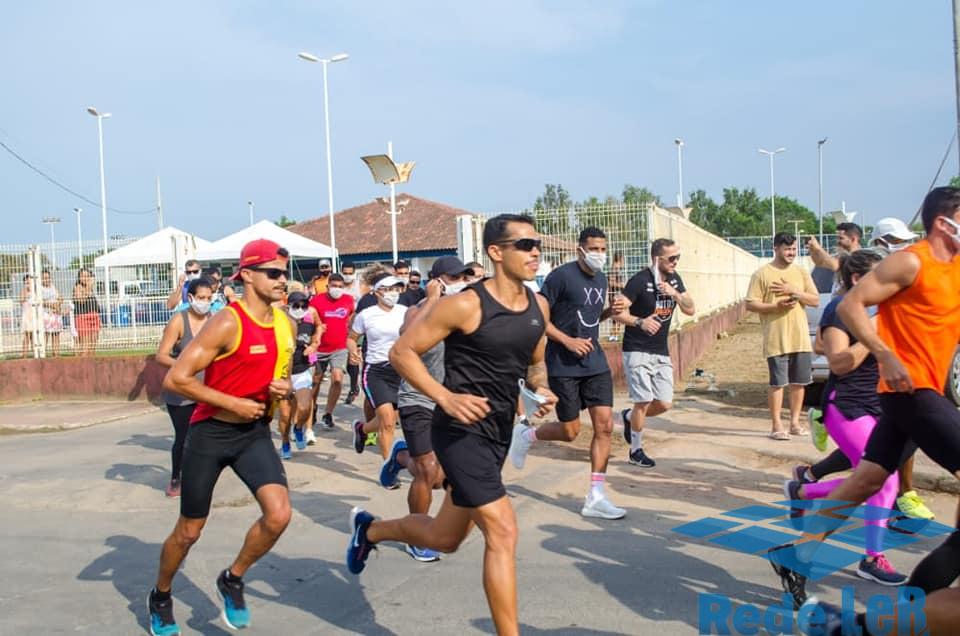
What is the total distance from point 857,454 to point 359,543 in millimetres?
2925

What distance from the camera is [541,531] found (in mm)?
6496

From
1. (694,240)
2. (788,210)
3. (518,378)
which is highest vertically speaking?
(788,210)

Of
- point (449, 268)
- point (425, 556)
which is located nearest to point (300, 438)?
point (449, 268)

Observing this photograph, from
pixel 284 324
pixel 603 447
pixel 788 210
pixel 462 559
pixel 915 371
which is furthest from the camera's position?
pixel 788 210

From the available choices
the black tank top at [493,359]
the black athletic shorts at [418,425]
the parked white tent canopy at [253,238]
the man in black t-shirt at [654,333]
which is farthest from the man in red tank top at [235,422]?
the parked white tent canopy at [253,238]

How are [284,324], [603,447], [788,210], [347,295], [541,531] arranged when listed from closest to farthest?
[284,324], [541,531], [603,447], [347,295], [788,210]

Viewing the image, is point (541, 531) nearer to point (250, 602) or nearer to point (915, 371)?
point (250, 602)

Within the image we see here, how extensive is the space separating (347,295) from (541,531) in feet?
18.4

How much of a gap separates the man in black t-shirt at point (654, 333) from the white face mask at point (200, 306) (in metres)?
3.71

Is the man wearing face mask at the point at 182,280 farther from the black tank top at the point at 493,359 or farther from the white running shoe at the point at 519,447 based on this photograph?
the black tank top at the point at 493,359

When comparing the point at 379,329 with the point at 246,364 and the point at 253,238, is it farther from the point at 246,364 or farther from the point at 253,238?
the point at 253,238

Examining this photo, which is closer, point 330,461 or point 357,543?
point 357,543

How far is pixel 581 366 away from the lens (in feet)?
23.4

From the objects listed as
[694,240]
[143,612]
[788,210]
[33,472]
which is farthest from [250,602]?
[788,210]
